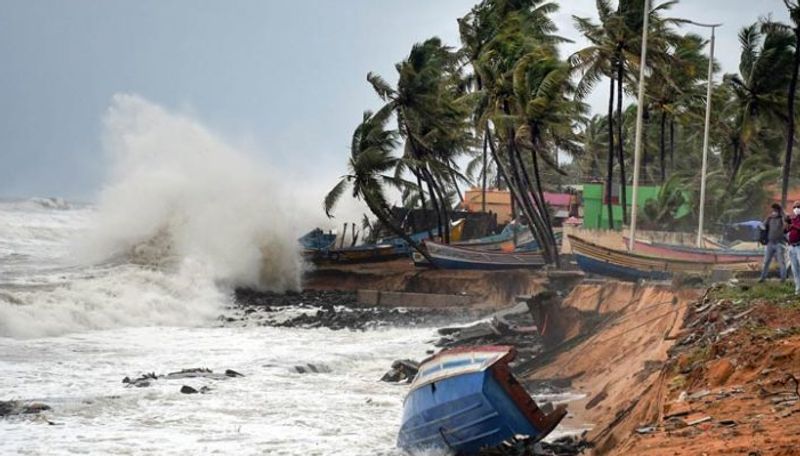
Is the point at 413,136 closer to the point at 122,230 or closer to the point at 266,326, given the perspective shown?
the point at 122,230

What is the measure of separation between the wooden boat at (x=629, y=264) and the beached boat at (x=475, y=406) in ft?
51.5

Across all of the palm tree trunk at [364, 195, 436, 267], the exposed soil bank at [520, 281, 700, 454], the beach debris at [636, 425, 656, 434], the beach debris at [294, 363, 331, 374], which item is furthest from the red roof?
the beach debris at [636, 425, 656, 434]

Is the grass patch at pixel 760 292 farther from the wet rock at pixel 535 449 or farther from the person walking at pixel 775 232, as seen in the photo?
the wet rock at pixel 535 449

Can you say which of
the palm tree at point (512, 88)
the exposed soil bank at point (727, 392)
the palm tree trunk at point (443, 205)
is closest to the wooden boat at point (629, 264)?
the palm tree at point (512, 88)

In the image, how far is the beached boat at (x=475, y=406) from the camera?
496 inches

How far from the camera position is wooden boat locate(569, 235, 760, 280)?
28609 millimetres

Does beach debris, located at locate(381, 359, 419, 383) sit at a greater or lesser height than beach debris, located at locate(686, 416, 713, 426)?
lesser

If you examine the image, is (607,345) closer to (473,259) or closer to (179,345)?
(179,345)

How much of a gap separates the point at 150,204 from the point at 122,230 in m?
1.89

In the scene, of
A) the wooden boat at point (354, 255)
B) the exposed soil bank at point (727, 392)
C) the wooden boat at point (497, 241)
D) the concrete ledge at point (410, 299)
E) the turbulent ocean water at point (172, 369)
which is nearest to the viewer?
the exposed soil bank at point (727, 392)

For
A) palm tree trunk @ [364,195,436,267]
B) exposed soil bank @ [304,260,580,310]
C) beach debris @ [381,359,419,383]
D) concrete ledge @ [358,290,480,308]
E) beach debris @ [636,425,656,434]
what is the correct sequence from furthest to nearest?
palm tree trunk @ [364,195,436,267]
exposed soil bank @ [304,260,580,310]
concrete ledge @ [358,290,480,308]
beach debris @ [381,359,419,383]
beach debris @ [636,425,656,434]

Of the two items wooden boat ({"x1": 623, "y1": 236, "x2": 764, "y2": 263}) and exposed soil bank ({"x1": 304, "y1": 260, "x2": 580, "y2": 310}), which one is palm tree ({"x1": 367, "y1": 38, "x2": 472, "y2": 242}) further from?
wooden boat ({"x1": 623, "y1": 236, "x2": 764, "y2": 263})

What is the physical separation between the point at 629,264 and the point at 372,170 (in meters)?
14.6

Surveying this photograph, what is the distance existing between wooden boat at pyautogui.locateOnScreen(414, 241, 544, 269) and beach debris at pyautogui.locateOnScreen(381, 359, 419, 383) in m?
20.5
